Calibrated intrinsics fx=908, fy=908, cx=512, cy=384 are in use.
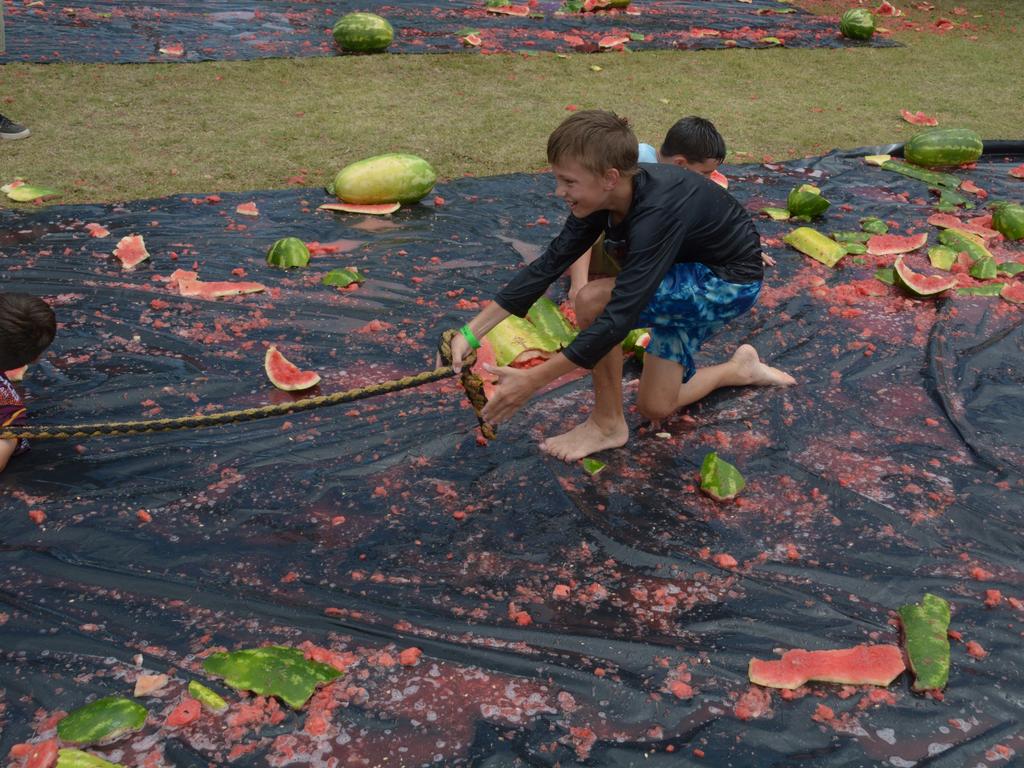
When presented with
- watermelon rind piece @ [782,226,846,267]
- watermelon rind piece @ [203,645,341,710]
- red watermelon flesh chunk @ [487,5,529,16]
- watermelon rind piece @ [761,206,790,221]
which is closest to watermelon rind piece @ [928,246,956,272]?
watermelon rind piece @ [782,226,846,267]

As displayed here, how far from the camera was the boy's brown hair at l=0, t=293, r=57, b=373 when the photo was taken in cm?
343

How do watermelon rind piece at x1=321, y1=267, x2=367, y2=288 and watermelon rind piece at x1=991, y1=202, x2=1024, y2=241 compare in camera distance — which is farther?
watermelon rind piece at x1=991, y1=202, x2=1024, y2=241

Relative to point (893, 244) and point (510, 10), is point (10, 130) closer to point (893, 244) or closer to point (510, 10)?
point (893, 244)

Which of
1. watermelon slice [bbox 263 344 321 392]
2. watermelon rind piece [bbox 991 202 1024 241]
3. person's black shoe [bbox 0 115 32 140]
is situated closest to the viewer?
watermelon slice [bbox 263 344 321 392]

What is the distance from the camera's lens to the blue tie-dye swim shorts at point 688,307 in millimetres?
3799

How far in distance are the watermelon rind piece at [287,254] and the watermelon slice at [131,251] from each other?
0.69m

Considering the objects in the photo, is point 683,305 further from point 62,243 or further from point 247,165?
point 247,165

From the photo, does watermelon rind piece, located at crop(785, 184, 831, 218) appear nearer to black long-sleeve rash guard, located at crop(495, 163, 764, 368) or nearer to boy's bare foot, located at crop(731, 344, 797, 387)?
boy's bare foot, located at crop(731, 344, 797, 387)

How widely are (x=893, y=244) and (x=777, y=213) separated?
0.77m

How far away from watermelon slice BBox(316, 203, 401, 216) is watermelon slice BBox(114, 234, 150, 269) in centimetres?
115

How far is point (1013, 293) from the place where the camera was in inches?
203

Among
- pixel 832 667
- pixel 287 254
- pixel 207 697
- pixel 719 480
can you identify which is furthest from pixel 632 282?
pixel 287 254

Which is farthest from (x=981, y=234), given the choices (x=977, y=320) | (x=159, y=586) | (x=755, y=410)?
(x=159, y=586)

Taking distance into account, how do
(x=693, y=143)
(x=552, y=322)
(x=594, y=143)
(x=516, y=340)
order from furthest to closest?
(x=693, y=143) → (x=552, y=322) → (x=516, y=340) → (x=594, y=143)
